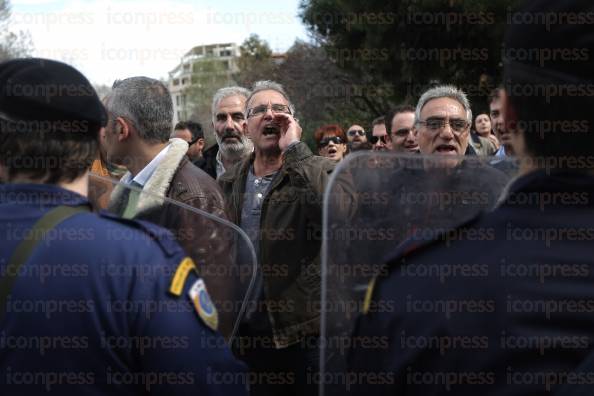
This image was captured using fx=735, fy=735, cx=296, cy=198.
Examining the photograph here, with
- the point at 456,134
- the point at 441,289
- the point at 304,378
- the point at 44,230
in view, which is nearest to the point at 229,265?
the point at 44,230

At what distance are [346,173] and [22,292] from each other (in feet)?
2.54

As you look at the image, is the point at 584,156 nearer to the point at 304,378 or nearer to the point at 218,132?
the point at 304,378

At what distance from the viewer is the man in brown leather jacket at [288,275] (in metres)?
3.30

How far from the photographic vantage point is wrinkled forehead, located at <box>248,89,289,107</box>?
12.6ft

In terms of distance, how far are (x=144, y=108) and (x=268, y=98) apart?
0.85 metres

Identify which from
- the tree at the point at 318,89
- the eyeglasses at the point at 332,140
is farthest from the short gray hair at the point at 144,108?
the tree at the point at 318,89

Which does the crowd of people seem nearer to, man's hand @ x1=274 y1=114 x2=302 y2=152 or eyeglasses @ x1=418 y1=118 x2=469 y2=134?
man's hand @ x1=274 y1=114 x2=302 y2=152

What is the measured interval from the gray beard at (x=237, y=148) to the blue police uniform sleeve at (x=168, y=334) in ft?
11.7

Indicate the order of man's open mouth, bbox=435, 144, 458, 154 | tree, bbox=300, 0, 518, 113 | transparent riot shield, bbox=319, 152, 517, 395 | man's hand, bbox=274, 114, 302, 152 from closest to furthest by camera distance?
transparent riot shield, bbox=319, 152, 517, 395 → man's hand, bbox=274, 114, 302, 152 → man's open mouth, bbox=435, 144, 458, 154 → tree, bbox=300, 0, 518, 113

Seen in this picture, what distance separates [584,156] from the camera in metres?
1.42

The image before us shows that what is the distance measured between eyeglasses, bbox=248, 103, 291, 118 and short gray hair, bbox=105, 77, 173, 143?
63 cm

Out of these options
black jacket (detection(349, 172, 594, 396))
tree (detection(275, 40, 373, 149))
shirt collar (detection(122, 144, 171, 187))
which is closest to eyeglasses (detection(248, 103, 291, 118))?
shirt collar (detection(122, 144, 171, 187))

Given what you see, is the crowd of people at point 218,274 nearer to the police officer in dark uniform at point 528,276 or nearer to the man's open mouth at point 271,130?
the police officer in dark uniform at point 528,276

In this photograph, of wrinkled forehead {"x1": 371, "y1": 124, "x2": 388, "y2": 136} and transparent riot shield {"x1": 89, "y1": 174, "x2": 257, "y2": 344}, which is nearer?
transparent riot shield {"x1": 89, "y1": 174, "x2": 257, "y2": 344}
